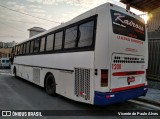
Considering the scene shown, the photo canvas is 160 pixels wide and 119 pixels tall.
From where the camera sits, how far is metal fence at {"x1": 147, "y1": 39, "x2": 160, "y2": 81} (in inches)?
363

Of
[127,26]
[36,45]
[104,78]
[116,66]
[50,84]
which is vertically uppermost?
[127,26]

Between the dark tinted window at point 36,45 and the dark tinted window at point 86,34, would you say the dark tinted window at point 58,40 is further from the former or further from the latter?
the dark tinted window at point 36,45

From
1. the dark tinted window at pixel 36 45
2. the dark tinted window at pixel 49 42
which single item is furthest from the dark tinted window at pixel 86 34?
the dark tinted window at pixel 36 45

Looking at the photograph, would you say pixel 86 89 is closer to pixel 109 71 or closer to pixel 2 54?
pixel 109 71

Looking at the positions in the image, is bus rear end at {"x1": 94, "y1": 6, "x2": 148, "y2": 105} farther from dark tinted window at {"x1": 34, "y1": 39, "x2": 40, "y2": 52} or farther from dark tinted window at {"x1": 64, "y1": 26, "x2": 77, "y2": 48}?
dark tinted window at {"x1": 34, "y1": 39, "x2": 40, "y2": 52}

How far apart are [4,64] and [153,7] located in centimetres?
2522

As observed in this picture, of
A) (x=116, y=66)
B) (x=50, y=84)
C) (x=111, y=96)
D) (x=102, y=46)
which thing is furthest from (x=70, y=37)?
(x=111, y=96)

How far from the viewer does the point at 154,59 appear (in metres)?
9.43

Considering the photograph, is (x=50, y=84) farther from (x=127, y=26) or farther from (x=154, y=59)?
(x=154, y=59)

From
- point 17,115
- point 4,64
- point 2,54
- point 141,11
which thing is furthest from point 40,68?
point 2,54

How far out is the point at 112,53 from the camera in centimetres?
503

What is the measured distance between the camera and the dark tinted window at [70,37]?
6.15 m

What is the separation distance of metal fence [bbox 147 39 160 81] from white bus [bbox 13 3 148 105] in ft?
10.9

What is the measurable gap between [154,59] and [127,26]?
463cm
